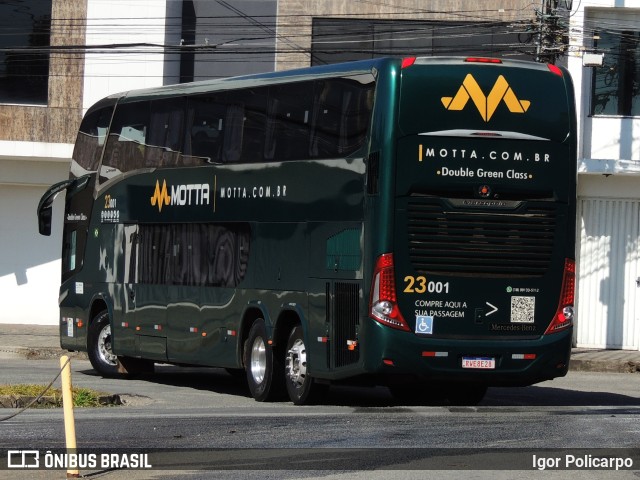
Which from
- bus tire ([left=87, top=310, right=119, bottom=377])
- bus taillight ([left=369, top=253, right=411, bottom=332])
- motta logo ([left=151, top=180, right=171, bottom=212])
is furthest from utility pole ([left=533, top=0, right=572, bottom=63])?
bus taillight ([left=369, top=253, right=411, bottom=332])

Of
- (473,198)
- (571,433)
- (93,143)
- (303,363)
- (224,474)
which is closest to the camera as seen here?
(224,474)

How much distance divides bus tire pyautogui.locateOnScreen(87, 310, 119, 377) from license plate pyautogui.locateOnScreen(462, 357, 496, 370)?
8.14m

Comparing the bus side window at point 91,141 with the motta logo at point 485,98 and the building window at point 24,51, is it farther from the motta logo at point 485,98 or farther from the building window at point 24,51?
the building window at point 24,51

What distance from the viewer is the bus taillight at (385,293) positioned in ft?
53.6

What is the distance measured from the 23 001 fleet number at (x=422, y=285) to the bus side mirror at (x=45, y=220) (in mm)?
9086

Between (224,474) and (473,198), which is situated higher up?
(473,198)

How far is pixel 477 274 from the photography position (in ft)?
54.6

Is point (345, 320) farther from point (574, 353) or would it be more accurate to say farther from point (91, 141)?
point (574, 353)

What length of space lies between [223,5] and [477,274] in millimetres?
22373

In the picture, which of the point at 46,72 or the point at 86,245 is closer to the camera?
the point at 86,245

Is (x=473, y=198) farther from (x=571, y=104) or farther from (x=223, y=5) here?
(x=223, y=5)

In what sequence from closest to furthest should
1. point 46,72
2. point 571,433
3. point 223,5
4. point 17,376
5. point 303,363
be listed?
1. point 571,433
2. point 303,363
3. point 17,376
4. point 46,72
5. point 223,5

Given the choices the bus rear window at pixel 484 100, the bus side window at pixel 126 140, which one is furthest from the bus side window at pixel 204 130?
the bus rear window at pixel 484 100

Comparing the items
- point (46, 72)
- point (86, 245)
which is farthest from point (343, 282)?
point (46, 72)
